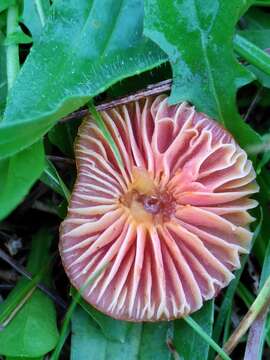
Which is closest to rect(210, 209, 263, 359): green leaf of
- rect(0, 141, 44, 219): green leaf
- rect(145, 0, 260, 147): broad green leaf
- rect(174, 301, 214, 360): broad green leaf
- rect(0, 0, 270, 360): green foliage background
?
rect(0, 0, 270, 360): green foliage background

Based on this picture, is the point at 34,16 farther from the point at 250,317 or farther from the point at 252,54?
the point at 250,317

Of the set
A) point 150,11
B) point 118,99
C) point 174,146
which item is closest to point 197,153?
point 174,146

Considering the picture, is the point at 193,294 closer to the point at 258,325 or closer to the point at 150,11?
the point at 258,325

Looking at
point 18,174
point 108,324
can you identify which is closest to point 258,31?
point 18,174

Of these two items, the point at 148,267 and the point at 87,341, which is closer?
the point at 148,267

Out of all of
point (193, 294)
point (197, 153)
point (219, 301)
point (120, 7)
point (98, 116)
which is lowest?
point (219, 301)

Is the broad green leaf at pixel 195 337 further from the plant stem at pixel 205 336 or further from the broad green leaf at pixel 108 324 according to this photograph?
the broad green leaf at pixel 108 324
